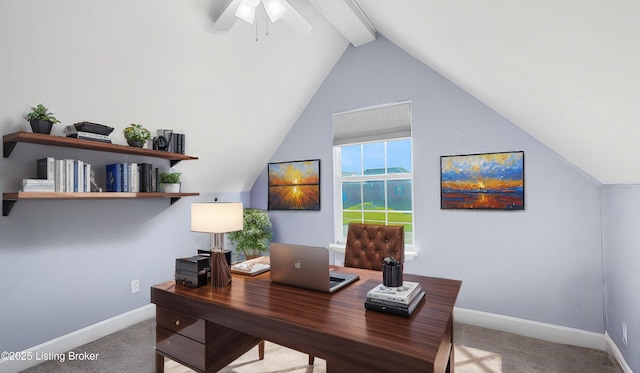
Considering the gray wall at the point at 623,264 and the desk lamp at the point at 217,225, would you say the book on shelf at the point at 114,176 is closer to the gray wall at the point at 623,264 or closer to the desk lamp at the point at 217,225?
the desk lamp at the point at 217,225

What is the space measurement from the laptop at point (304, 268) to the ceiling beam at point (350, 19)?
2.10 metres

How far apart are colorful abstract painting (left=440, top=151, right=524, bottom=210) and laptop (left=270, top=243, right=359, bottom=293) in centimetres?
171

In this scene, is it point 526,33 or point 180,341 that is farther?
point 180,341

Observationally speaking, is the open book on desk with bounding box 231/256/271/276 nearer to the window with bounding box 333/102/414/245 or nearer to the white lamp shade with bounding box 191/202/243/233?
the white lamp shade with bounding box 191/202/243/233

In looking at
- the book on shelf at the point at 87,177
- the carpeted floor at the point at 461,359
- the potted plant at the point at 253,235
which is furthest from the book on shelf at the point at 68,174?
the potted plant at the point at 253,235

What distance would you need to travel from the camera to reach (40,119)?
200 centimetres

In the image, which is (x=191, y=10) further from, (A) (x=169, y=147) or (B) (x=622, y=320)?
(B) (x=622, y=320)

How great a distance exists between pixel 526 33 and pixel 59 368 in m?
3.50

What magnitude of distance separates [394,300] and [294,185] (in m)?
2.80

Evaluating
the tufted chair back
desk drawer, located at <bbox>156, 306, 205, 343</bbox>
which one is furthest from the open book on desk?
the tufted chair back

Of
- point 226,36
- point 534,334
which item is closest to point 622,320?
point 534,334

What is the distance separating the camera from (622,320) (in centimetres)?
206

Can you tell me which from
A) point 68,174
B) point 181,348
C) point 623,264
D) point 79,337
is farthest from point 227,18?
point 623,264

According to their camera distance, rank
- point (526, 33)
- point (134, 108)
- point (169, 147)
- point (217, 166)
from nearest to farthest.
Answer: point (526, 33) → point (134, 108) → point (169, 147) → point (217, 166)
